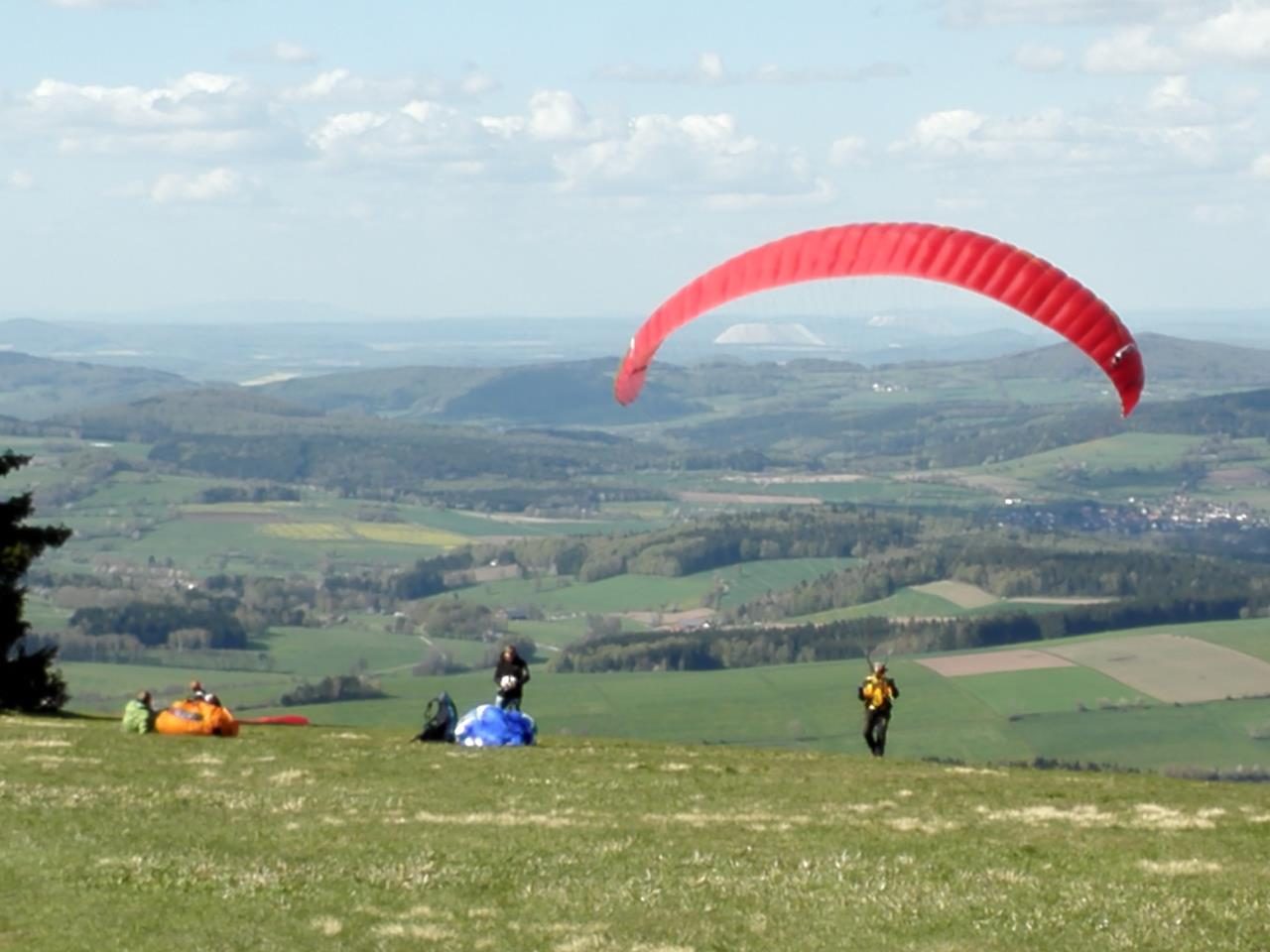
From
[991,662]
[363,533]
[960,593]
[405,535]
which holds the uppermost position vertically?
[363,533]

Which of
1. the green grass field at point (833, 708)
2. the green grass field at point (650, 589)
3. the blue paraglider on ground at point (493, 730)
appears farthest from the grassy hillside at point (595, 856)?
the green grass field at point (650, 589)

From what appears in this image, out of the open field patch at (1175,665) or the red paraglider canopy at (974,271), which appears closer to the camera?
the red paraglider canopy at (974,271)

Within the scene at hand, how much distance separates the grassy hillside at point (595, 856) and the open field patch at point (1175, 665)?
56595 mm

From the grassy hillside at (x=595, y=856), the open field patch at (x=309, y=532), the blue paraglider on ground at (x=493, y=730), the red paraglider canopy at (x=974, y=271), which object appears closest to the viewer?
the grassy hillside at (x=595, y=856)

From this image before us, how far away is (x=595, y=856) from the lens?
18.6 meters

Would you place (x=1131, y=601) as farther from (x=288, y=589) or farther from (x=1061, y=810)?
(x=1061, y=810)

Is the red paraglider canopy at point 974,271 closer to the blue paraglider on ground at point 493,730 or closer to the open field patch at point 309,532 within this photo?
the blue paraglider on ground at point 493,730

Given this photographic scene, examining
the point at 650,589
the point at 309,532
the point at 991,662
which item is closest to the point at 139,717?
the point at 991,662

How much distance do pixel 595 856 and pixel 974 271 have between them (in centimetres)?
1249

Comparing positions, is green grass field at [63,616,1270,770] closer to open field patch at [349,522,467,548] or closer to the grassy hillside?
the grassy hillside

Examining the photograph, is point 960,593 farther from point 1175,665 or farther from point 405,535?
point 405,535

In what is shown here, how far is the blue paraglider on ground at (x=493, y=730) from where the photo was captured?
30359mm

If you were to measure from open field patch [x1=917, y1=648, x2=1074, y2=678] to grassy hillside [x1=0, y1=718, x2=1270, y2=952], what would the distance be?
60.5 m

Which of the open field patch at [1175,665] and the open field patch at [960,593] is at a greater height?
the open field patch at [960,593]
